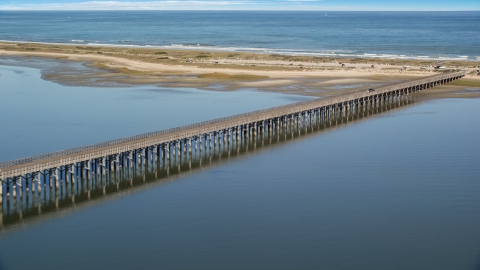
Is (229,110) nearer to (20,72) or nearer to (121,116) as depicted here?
(121,116)

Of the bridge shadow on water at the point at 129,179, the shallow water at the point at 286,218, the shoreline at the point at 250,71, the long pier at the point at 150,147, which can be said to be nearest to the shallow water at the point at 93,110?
the shoreline at the point at 250,71

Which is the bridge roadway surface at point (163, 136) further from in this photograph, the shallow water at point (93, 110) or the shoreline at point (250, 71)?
the shoreline at point (250, 71)

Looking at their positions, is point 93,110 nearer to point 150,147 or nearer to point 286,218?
point 150,147

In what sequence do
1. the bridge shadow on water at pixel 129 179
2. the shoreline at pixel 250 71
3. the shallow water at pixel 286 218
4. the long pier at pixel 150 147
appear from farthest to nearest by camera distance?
the shoreline at pixel 250 71, the long pier at pixel 150 147, the bridge shadow on water at pixel 129 179, the shallow water at pixel 286 218

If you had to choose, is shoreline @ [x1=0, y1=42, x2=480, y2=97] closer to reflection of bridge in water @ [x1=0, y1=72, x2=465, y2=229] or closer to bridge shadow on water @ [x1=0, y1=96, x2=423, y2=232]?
reflection of bridge in water @ [x1=0, y1=72, x2=465, y2=229]

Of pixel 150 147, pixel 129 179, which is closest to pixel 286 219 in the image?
pixel 129 179

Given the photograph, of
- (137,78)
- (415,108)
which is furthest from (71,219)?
(137,78)
